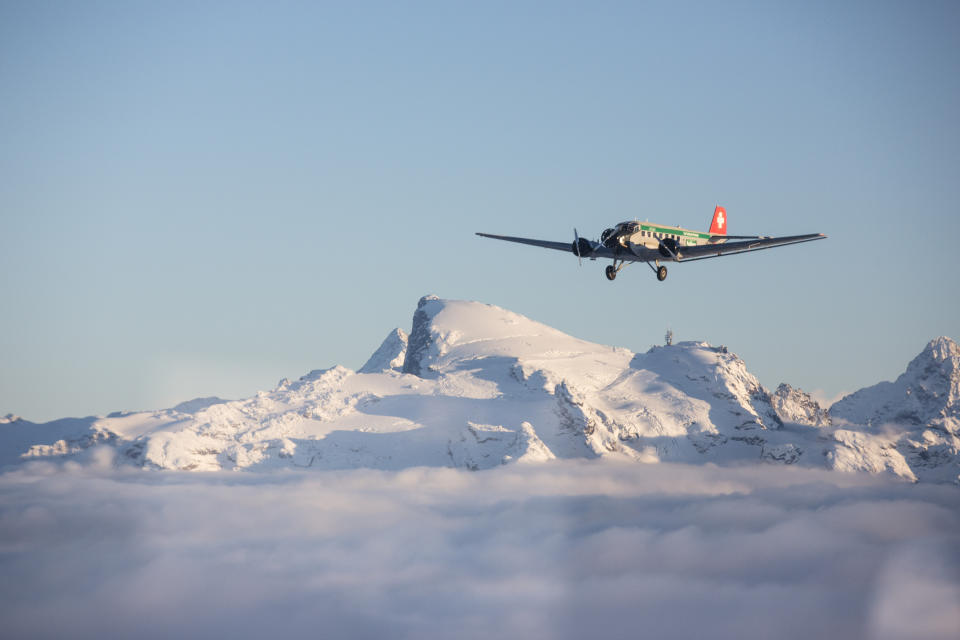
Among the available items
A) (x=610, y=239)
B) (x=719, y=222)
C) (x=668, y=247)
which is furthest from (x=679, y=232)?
(x=719, y=222)

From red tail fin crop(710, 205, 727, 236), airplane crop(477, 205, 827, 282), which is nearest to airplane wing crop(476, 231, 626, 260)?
airplane crop(477, 205, 827, 282)

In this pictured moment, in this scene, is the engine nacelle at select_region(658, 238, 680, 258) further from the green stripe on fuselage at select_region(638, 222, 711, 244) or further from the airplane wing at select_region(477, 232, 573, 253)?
the airplane wing at select_region(477, 232, 573, 253)

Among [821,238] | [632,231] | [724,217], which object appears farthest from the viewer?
[724,217]

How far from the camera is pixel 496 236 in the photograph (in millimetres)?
83000

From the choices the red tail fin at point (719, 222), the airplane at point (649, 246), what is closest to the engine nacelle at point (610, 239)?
the airplane at point (649, 246)

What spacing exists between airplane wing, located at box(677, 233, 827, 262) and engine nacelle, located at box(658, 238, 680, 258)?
2.00ft

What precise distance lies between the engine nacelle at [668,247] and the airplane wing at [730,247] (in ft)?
2.00

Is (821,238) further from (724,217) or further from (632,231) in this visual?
(724,217)

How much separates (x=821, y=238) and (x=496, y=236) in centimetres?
3014

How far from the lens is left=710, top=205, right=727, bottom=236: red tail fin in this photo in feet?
372

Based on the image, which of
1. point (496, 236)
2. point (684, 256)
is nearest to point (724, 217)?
point (684, 256)

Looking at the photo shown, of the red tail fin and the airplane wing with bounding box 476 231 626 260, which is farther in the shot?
the red tail fin

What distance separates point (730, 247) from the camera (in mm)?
78375

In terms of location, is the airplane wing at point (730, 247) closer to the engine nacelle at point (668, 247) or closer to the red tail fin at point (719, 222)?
the engine nacelle at point (668, 247)
